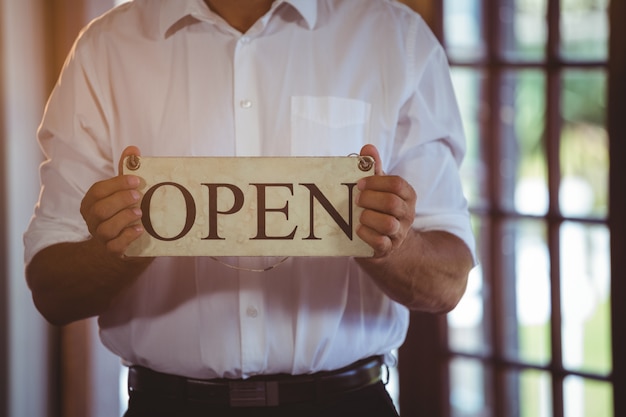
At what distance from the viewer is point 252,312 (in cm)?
126

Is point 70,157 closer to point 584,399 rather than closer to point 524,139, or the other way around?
point 524,139

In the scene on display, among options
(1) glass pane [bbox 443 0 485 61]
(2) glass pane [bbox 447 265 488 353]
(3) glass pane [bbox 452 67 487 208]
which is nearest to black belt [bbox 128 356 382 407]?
(3) glass pane [bbox 452 67 487 208]

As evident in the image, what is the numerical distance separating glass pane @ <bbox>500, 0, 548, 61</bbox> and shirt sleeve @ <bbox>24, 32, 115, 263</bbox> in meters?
1.25

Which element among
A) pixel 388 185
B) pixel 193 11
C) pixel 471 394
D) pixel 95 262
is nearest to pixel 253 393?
pixel 95 262

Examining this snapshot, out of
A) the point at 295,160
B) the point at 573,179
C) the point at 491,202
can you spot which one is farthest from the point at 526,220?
the point at 573,179

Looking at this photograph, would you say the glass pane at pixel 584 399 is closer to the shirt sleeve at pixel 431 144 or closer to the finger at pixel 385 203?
the shirt sleeve at pixel 431 144

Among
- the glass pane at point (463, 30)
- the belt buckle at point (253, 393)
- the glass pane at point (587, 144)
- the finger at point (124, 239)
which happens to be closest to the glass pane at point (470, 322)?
the glass pane at point (587, 144)

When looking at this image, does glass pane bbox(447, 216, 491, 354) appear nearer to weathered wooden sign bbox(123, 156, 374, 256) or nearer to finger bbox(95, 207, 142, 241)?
weathered wooden sign bbox(123, 156, 374, 256)

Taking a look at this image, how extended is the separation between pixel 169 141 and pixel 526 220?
1.18 metres

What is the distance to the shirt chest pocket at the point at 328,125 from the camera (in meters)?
1.29

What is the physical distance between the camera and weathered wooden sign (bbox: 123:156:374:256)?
1051 mm

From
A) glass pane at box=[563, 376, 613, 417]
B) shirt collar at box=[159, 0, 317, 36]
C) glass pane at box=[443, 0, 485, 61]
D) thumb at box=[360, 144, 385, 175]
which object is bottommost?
glass pane at box=[563, 376, 613, 417]

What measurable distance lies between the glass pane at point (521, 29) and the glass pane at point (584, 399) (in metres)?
0.86

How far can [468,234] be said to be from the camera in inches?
51.9
